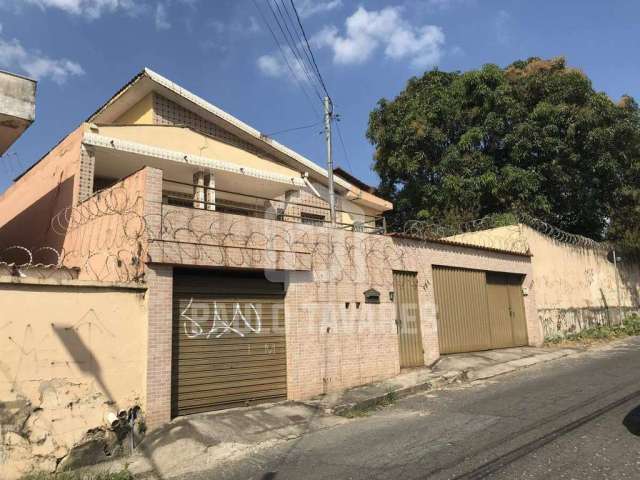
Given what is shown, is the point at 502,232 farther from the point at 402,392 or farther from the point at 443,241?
the point at 402,392

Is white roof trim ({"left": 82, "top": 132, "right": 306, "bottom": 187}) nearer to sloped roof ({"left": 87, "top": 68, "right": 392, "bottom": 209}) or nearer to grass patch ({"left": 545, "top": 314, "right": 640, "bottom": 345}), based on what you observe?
sloped roof ({"left": 87, "top": 68, "right": 392, "bottom": 209})

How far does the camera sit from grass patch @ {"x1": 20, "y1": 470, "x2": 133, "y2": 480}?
6234 millimetres

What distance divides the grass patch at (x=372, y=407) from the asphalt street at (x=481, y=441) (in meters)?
0.21

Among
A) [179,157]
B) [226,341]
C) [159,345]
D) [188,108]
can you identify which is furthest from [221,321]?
[188,108]

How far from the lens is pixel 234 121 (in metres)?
16.2

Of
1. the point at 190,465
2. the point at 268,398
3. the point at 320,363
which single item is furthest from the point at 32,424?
the point at 320,363

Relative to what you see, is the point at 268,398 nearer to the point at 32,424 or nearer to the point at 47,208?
the point at 32,424

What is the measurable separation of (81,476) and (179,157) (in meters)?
8.62

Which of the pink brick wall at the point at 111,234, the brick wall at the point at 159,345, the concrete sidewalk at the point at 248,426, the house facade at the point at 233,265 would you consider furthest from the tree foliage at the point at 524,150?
the brick wall at the point at 159,345

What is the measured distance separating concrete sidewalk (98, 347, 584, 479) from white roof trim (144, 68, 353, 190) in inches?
348

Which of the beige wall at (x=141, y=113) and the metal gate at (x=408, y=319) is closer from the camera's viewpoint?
the metal gate at (x=408, y=319)

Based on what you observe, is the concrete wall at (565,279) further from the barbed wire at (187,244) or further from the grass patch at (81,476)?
the grass patch at (81,476)

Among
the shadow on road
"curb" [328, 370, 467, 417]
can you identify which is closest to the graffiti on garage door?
"curb" [328, 370, 467, 417]

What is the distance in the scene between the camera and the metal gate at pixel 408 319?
1251cm
